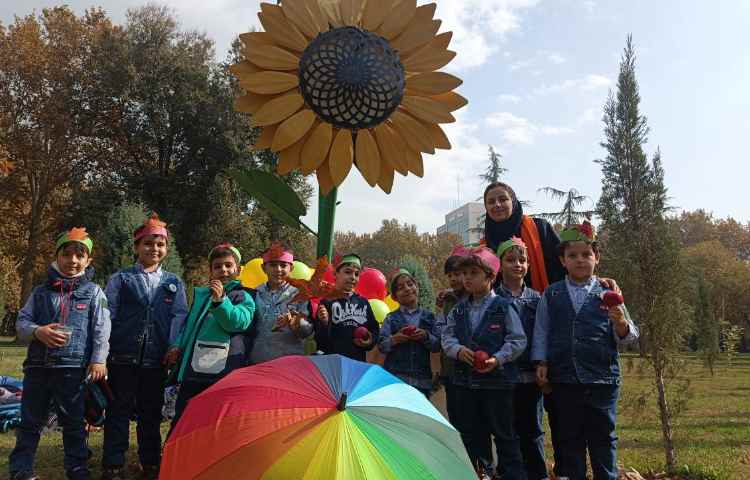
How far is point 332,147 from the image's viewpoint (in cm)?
297

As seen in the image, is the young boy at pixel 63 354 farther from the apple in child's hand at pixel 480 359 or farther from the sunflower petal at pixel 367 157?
the apple in child's hand at pixel 480 359

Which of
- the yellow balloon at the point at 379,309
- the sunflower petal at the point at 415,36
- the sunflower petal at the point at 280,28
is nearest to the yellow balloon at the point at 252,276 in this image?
the yellow balloon at the point at 379,309

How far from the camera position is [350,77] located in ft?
9.36

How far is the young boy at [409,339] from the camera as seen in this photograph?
3771 mm

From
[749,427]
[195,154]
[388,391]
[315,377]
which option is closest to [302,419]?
[315,377]

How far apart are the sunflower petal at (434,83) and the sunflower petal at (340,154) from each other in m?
0.42

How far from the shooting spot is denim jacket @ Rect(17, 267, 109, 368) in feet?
11.3

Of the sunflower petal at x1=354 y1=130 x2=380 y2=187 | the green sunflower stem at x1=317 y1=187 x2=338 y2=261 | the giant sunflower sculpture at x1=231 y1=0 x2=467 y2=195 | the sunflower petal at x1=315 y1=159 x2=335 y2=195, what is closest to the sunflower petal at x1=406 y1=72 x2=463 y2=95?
the giant sunflower sculpture at x1=231 y1=0 x2=467 y2=195

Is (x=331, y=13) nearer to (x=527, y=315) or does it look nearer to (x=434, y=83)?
(x=434, y=83)

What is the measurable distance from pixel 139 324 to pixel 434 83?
234 cm

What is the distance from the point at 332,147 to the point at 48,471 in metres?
3.16

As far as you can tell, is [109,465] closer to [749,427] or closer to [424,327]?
[424,327]

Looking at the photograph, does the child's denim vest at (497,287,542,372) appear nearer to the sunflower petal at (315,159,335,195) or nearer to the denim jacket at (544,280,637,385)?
the denim jacket at (544,280,637,385)

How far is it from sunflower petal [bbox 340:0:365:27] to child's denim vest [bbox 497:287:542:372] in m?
1.74
